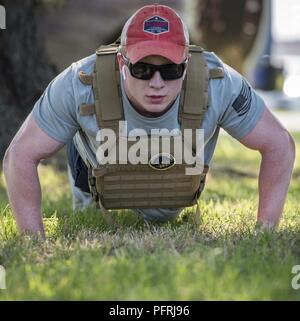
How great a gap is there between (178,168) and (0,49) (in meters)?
3.31

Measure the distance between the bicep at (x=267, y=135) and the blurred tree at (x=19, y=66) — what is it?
129 inches

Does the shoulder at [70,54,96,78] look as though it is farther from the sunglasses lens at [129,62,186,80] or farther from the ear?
the sunglasses lens at [129,62,186,80]

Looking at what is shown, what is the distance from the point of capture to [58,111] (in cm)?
400

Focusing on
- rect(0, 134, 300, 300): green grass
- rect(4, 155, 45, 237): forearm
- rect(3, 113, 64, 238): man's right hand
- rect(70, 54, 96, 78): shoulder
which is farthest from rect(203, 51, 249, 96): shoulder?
rect(4, 155, 45, 237): forearm

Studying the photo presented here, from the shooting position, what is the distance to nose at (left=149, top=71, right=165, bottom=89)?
383 cm

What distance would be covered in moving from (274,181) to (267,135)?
272mm

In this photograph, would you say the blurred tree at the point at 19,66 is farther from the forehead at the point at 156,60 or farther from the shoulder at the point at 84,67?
the forehead at the point at 156,60

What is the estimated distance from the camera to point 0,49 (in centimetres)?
708

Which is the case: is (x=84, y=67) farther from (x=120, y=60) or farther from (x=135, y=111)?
(x=135, y=111)

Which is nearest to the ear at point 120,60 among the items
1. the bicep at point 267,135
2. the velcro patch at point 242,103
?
the velcro patch at point 242,103

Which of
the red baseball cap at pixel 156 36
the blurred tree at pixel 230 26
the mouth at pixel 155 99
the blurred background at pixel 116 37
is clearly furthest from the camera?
the blurred tree at pixel 230 26

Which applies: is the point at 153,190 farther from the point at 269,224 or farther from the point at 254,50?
the point at 254,50

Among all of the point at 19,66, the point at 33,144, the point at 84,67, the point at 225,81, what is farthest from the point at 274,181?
the point at 19,66

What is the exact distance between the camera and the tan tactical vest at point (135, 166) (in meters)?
4.03
